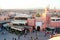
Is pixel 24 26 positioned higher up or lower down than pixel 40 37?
higher up

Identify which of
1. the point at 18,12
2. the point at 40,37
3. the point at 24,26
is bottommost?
the point at 40,37

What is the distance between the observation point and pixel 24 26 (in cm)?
473

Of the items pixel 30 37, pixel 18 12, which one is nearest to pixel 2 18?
pixel 18 12

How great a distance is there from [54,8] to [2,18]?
140 cm

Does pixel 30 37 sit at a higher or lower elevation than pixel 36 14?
lower

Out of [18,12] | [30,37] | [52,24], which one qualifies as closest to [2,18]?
[18,12]

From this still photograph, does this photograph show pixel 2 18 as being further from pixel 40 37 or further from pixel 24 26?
pixel 40 37

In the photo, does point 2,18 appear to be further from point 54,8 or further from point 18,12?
point 54,8
